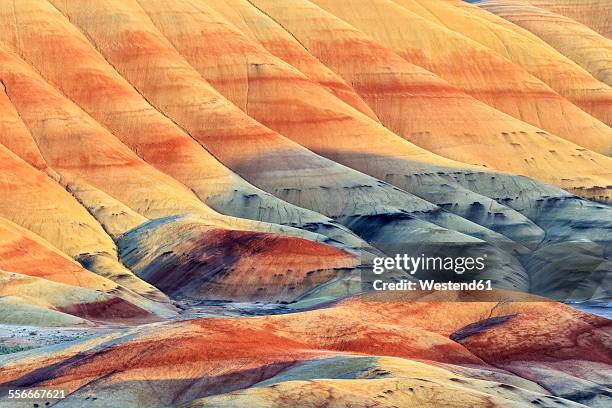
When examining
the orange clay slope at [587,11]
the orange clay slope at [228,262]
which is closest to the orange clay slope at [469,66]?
the orange clay slope at [587,11]

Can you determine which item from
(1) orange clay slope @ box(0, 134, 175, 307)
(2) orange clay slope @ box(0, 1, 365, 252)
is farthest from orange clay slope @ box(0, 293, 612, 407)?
(2) orange clay slope @ box(0, 1, 365, 252)

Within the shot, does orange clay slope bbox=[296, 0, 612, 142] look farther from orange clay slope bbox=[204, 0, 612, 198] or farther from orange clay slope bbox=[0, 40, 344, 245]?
orange clay slope bbox=[0, 40, 344, 245]

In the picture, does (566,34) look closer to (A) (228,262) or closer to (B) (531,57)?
(B) (531,57)

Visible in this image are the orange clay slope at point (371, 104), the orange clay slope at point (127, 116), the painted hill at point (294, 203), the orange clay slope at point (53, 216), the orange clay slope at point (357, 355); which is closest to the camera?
the orange clay slope at point (357, 355)

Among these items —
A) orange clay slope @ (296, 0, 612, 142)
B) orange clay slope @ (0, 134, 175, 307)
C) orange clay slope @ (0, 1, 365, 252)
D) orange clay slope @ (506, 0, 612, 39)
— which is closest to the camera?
orange clay slope @ (0, 134, 175, 307)

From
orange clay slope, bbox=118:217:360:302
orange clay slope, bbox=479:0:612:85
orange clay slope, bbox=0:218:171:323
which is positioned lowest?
orange clay slope, bbox=118:217:360:302

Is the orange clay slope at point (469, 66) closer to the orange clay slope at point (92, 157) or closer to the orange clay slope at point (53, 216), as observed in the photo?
the orange clay slope at point (92, 157)

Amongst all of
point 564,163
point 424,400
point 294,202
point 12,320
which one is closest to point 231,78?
point 294,202

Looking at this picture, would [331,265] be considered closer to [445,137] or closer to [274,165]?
[274,165]
